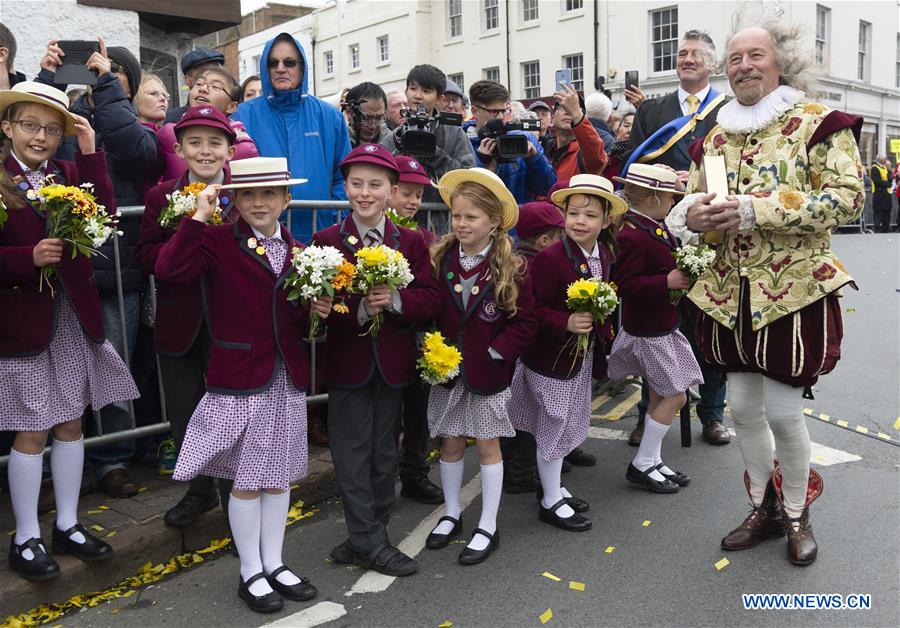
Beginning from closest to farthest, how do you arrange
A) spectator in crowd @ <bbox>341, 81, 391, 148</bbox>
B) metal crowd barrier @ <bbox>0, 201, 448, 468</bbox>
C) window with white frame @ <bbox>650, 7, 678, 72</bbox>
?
metal crowd barrier @ <bbox>0, 201, 448, 468</bbox>
spectator in crowd @ <bbox>341, 81, 391, 148</bbox>
window with white frame @ <bbox>650, 7, 678, 72</bbox>

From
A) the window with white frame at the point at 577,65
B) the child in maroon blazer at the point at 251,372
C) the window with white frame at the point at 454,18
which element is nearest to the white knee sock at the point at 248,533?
the child in maroon blazer at the point at 251,372

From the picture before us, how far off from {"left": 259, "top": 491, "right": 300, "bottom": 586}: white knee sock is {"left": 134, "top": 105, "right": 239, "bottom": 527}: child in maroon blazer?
18.0 inches

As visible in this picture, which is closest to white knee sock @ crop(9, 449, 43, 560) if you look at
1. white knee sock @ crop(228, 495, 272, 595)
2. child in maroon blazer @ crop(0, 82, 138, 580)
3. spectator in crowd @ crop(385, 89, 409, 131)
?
child in maroon blazer @ crop(0, 82, 138, 580)

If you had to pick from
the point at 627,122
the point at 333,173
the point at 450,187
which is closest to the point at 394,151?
the point at 333,173

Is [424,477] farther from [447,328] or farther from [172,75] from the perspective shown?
[172,75]

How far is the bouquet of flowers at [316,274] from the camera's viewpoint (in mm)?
3406

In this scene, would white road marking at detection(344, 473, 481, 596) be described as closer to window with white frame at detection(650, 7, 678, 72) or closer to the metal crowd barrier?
the metal crowd barrier

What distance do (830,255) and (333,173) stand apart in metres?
3.23

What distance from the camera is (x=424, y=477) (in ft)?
16.4

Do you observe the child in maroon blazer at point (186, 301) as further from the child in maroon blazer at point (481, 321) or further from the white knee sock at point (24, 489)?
the child in maroon blazer at point (481, 321)

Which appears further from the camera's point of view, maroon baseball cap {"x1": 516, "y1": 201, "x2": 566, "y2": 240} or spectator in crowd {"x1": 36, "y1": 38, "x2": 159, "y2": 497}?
maroon baseball cap {"x1": 516, "y1": 201, "x2": 566, "y2": 240}

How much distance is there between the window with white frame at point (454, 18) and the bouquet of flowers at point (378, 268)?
1224 inches

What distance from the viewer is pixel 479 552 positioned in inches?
160

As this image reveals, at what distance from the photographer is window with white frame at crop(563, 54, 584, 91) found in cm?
2856
